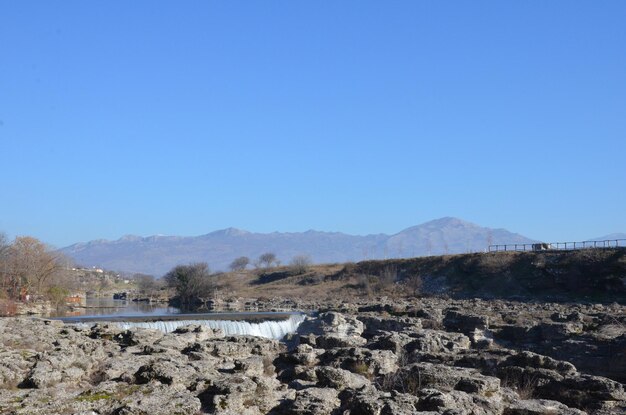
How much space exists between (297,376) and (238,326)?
2407 cm

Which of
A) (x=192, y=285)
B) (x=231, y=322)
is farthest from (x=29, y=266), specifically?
(x=231, y=322)

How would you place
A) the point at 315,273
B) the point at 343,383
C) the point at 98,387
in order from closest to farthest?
the point at 98,387 < the point at 343,383 < the point at 315,273

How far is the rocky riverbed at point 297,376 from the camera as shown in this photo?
13062mm

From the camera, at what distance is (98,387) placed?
574 inches

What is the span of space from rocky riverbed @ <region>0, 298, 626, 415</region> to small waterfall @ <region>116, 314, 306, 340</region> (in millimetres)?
11694

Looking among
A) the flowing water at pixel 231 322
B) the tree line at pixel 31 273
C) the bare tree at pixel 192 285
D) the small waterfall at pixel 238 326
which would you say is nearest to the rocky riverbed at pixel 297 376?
the small waterfall at pixel 238 326

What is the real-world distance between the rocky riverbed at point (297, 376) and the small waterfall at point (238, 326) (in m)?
11.7

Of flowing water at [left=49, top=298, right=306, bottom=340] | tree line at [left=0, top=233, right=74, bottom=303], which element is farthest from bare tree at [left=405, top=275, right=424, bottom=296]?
tree line at [left=0, top=233, right=74, bottom=303]

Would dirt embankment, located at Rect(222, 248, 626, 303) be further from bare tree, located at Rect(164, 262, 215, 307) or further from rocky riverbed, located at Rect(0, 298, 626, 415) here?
rocky riverbed, located at Rect(0, 298, 626, 415)

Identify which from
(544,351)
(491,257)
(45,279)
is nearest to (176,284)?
(45,279)

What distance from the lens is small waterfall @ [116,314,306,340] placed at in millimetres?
39688

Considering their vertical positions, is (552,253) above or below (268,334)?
above

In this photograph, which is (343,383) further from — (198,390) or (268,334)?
(268,334)

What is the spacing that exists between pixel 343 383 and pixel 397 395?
2966 mm
